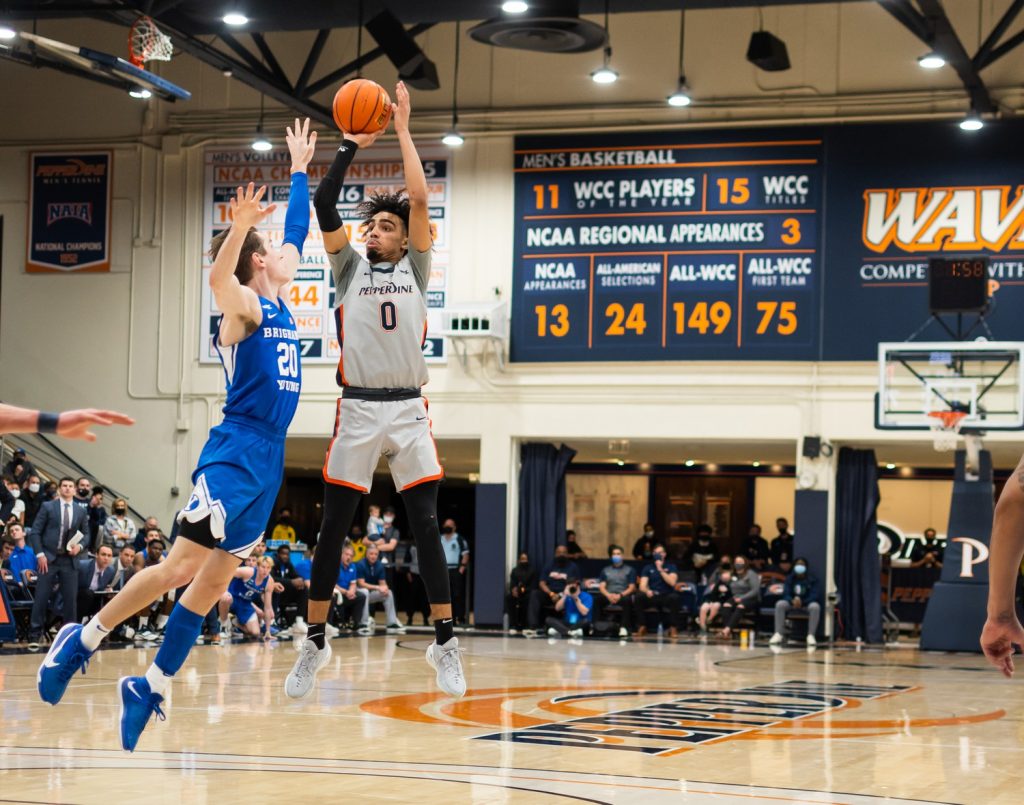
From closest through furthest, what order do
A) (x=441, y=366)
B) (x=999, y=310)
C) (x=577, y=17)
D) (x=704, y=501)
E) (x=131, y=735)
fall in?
(x=131, y=735), (x=577, y=17), (x=999, y=310), (x=441, y=366), (x=704, y=501)

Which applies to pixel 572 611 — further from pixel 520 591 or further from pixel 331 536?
pixel 331 536

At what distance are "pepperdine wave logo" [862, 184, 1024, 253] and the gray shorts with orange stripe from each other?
15870mm

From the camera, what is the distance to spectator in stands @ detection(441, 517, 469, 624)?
2270cm

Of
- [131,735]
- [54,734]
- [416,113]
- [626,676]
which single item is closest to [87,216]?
[416,113]

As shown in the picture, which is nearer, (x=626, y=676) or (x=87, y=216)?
(x=626, y=676)

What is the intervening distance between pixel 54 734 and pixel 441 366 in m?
14.9

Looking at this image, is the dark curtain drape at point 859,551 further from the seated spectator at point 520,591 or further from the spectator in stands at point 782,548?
the seated spectator at point 520,591

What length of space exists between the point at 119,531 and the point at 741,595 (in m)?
9.02

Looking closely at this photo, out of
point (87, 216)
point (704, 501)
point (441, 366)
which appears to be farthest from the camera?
point (704, 501)

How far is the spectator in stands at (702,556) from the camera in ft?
78.9

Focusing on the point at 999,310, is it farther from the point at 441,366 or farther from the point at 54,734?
the point at 54,734

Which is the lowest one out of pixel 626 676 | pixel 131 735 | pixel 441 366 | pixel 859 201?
pixel 626 676

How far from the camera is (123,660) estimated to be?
44.7 feet

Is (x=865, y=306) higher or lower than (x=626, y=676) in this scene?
higher
